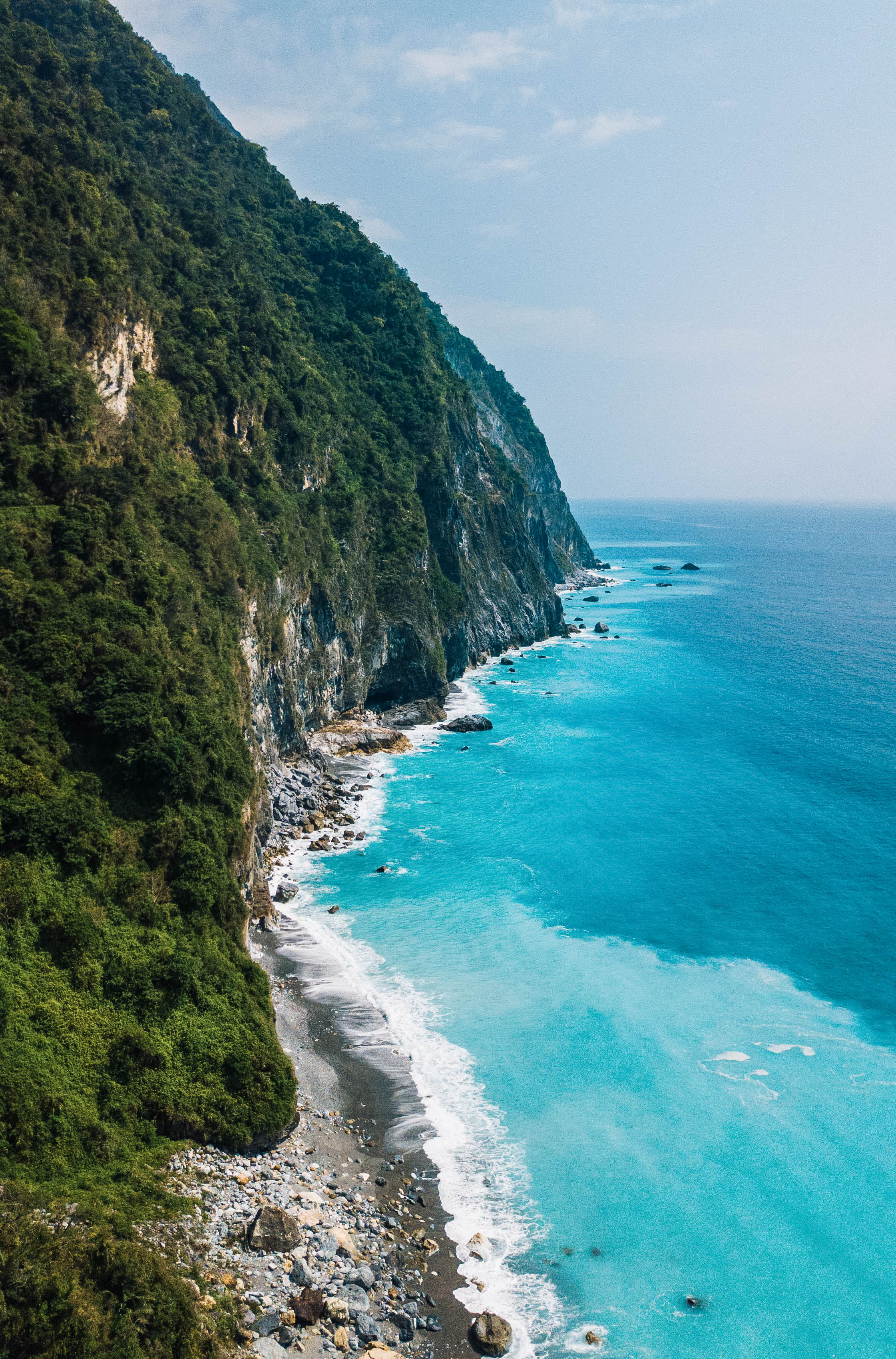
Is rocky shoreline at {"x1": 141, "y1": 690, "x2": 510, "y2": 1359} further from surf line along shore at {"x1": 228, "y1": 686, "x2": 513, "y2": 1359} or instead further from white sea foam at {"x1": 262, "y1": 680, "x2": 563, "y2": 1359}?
white sea foam at {"x1": 262, "y1": 680, "x2": 563, "y2": 1359}

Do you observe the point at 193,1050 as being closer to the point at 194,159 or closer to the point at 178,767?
the point at 178,767

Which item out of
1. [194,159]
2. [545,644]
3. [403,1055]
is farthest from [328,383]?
[403,1055]

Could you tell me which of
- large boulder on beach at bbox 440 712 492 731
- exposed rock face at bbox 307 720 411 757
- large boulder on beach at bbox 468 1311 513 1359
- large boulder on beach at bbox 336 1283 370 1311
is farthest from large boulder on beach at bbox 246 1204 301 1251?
large boulder on beach at bbox 440 712 492 731

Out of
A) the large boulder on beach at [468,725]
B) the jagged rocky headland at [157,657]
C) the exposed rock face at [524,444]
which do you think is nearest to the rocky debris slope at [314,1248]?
the jagged rocky headland at [157,657]

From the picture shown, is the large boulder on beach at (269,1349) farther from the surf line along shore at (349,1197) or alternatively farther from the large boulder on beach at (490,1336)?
the large boulder on beach at (490,1336)

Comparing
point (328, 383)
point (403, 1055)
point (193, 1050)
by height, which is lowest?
point (403, 1055)
